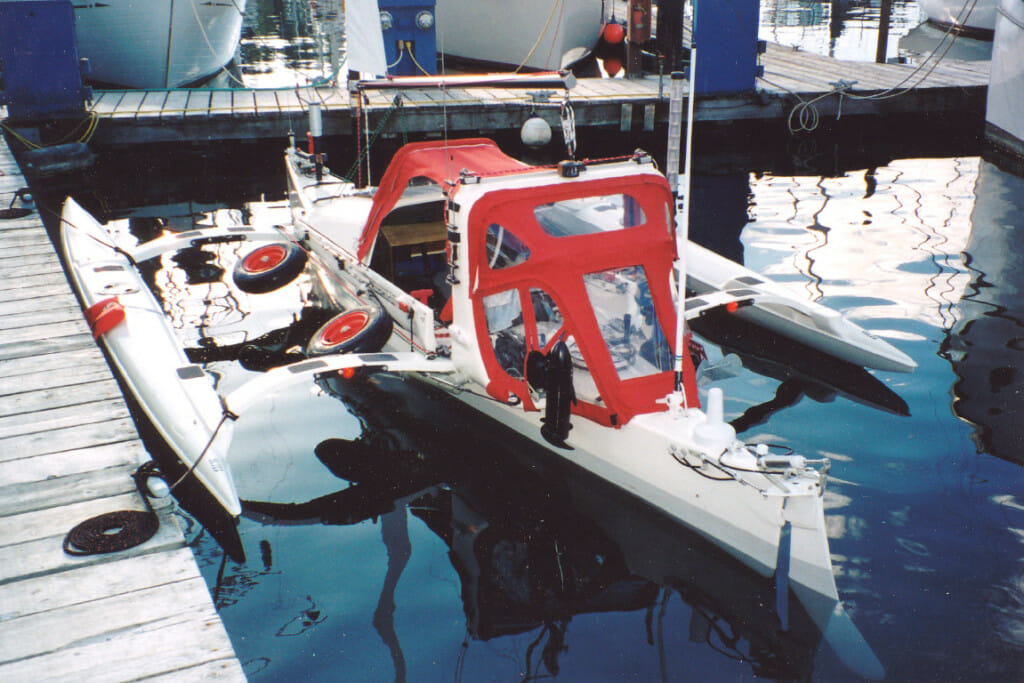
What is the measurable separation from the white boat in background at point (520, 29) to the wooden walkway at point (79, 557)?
54.4ft

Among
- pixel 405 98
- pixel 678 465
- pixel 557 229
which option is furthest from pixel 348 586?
pixel 405 98

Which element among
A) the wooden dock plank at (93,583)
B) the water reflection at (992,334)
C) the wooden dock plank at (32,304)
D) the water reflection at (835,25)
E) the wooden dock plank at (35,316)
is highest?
the water reflection at (835,25)

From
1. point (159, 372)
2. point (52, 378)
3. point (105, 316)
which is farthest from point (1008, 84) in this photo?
point (52, 378)

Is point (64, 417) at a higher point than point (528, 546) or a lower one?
higher

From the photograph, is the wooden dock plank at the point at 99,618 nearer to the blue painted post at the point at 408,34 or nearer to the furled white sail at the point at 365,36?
the furled white sail at the point at 365,36

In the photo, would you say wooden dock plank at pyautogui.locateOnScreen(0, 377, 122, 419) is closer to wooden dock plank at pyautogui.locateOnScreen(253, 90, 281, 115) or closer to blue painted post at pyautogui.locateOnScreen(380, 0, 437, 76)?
wooden dock plank at pyautogui.locateOnScreen(253, 90, 281, 115)

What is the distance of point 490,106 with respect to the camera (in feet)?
48.9

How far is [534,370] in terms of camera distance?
5977 millimetres

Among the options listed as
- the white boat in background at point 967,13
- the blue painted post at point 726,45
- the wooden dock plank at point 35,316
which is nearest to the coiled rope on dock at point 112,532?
the wooden dock plank at point 35,316

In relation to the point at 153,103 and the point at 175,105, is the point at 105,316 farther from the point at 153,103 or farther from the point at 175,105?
the point at 153,103

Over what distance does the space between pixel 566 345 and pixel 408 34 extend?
493 inches

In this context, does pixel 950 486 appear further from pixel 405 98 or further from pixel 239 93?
pixel 239 93

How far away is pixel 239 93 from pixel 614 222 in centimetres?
1085

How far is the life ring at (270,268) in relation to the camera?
8.87m
